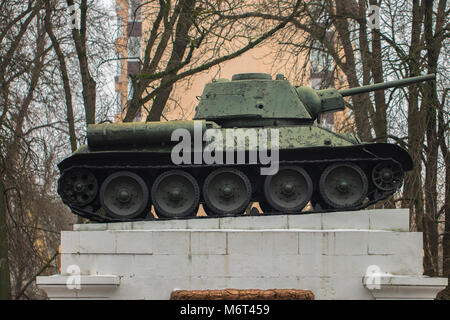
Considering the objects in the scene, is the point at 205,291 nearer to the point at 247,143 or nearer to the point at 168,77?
the point at 247,143

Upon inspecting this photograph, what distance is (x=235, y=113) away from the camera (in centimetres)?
1422

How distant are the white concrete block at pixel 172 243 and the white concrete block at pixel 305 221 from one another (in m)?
1.62

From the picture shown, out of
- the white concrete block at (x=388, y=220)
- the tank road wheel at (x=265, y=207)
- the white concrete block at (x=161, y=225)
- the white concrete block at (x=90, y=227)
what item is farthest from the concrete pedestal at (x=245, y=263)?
the tank road wheel at (x=265, y=207)

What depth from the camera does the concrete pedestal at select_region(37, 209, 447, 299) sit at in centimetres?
1234

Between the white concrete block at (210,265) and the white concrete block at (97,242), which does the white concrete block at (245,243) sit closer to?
the white concrete block at (210,265)

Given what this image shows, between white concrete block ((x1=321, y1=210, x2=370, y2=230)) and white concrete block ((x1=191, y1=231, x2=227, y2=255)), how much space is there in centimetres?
162

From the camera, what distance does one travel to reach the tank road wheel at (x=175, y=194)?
1364 centimetres

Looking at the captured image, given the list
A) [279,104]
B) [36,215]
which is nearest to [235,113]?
[279,104]

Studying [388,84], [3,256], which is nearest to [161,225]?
[388,84]

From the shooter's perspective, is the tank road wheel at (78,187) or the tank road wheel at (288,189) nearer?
the tank road wheel at (78,187)

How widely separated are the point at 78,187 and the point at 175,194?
1590 mm

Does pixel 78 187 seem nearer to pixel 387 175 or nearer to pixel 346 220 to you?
pixel 346 220

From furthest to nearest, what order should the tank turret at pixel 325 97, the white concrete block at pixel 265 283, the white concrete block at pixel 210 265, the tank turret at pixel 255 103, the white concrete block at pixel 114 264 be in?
the tank turret at pixel 325 97
the tank turret at pixel 255 103
the white concrete block at pixel 114 264
the white concrete block at pixel 210 265
the white concrete block at pixel 265 283
